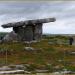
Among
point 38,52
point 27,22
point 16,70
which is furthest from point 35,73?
point 27,22

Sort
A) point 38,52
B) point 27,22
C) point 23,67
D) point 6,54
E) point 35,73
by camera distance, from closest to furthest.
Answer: point 35,73
point 23,67
point 6,54
point 38,52
point 27,22

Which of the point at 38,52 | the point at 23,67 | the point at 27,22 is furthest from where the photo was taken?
the point at 27,22

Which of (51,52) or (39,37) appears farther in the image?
(39,37)

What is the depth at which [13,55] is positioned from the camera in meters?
31.6

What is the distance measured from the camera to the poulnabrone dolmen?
164 ft

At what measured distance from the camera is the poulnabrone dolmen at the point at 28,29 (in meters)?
50.0

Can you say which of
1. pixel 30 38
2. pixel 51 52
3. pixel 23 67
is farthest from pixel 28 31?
pixel 23 67

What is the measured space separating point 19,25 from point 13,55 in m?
18.8

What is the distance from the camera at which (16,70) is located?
21.1 m

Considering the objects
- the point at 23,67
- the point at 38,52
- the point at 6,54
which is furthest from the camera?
the point at 38,52

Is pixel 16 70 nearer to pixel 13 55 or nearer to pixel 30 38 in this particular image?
pixel 13 55

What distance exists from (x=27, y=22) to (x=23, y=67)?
27.1 m

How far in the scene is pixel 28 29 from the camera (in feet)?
166

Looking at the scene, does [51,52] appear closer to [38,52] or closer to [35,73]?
[38,52]
